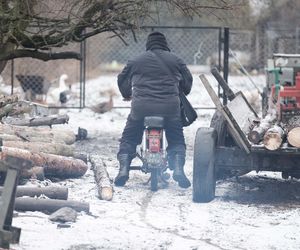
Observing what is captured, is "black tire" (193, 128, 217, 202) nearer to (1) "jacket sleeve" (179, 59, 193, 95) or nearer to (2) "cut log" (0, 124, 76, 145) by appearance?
(1) "jacket sleeve" (179, 59, 193, 95)

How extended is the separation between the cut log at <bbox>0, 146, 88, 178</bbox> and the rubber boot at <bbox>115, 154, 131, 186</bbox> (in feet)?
1.89

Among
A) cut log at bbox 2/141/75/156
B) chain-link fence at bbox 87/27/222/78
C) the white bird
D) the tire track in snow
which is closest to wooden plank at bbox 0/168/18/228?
the tire track in snow

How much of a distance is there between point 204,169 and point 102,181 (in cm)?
124

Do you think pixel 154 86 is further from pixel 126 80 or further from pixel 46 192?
pixel 46 192

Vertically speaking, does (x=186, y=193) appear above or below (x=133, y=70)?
below

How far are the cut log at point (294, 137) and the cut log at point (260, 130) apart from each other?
351 mm

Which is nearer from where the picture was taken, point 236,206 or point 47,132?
point 236,206

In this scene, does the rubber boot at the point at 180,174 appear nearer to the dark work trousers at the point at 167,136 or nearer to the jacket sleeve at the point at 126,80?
the dark work trousers at the point at 167,136

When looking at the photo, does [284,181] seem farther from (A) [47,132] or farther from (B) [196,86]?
(B) [196,86]

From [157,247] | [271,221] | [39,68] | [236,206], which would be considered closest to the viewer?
[157,247]

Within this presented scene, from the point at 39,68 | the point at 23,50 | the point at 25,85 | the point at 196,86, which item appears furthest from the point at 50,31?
the point at 196,86

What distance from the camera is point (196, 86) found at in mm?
25516

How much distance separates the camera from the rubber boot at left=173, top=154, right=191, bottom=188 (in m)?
10.8

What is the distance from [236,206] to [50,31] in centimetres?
286
